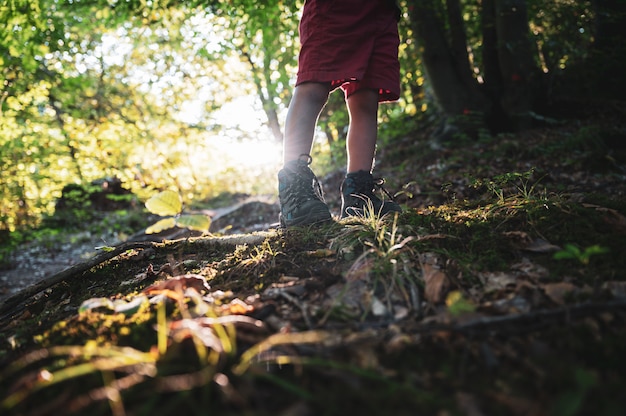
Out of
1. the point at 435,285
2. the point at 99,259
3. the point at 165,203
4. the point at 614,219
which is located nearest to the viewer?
the point at 435,285

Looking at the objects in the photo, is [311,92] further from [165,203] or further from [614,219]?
[614,219]

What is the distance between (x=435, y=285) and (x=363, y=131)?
60.9 inches

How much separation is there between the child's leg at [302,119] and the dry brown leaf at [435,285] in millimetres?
1281

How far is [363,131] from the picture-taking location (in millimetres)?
2449

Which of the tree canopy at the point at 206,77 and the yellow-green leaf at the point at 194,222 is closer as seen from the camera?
the yellow-green leaf at the point at 194,222

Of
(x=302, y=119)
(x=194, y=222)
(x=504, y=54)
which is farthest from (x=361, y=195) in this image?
(x=504, y=54)

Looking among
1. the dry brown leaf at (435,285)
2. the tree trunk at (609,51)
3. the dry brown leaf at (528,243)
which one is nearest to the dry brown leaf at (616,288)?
the dry brown leaf at (528,243)

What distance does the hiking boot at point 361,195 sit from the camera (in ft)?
7.44

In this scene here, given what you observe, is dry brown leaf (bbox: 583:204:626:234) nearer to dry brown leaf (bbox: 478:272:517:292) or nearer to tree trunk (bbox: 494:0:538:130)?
dry brown leaf (bbox: 478:272:517:292)

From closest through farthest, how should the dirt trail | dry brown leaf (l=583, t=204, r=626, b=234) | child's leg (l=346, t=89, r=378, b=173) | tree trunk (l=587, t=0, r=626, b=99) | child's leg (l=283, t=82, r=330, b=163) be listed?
dry brown leaf (l=583, t=204, r=626, b=234) < child's leg (l=283, t=82, r=330, b=163) < child's leg (l=346, t=89, r=378, b=173) < tree trunk (l=587, t=0, r=626, b=99) < the dirt trail

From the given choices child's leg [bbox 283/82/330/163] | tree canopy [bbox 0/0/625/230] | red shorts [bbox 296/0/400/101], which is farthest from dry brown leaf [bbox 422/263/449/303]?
tree canopy [bbox 0/0/625/230]

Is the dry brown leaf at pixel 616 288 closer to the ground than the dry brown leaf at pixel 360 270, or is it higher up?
closer to the ground

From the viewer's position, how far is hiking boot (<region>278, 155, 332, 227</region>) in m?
2.09

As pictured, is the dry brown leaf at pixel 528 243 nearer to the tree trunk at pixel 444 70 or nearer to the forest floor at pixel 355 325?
the forest floor at pixel 355 325
